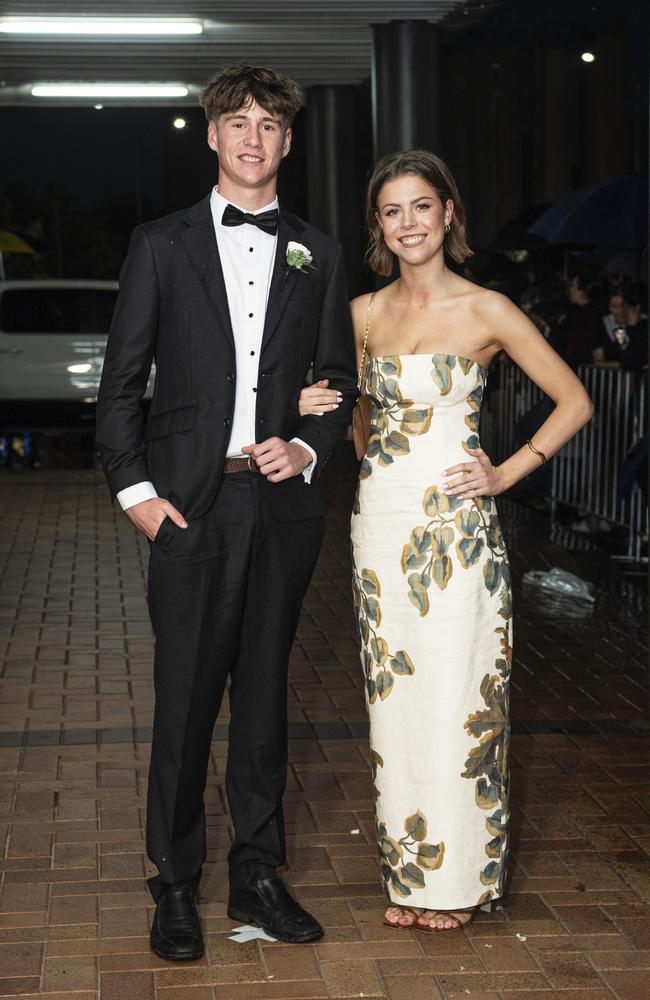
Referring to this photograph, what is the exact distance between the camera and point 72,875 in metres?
4.47

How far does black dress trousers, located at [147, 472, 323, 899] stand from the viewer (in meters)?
3.82

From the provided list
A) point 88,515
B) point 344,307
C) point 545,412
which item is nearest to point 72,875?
point 344,307

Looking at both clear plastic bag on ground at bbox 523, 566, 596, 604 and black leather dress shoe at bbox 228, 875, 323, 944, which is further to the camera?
clear plastic bag on ground at bbox 523, 566, 596, 604

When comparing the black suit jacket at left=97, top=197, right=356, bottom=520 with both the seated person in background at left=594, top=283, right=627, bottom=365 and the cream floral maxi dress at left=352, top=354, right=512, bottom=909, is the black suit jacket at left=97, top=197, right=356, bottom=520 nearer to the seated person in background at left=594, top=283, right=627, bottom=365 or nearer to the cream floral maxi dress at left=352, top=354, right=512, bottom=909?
the cream floral maxi dress at left=352, top=354, right=512, bottom=909

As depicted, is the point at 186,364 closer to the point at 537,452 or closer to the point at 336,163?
the point at 537,452

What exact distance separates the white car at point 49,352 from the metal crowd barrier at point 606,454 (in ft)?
22.3

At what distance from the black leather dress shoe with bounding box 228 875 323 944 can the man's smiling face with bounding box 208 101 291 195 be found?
1.92 meters

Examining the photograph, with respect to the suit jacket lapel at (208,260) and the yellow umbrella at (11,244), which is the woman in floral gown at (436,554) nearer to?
the suit jacket lapel at (208,260)

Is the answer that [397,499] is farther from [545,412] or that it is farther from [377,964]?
[545,412]

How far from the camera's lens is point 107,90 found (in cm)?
1706

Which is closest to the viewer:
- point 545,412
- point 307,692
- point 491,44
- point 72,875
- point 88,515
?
point 72,875

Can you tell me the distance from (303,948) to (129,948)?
0.47m

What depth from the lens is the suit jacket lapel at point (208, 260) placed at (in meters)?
3.76

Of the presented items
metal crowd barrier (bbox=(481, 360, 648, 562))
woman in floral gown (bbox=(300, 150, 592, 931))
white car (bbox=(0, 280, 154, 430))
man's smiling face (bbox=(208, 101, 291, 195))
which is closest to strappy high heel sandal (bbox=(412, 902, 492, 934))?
woman in floral gown (bbox=(300, 150, 592, 931))
